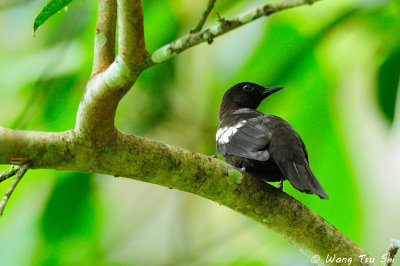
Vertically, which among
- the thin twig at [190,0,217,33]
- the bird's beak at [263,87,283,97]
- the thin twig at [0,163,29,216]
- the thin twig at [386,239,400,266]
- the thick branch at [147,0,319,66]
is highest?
the bird's beak at [263,87,283,97]

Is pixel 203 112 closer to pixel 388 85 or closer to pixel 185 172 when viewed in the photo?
pixel 388 85

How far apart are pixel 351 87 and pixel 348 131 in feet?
2.57

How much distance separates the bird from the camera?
321 centimetres

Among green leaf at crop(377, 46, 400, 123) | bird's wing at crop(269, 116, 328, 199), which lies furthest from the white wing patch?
green leaf at crop(377, 46, 400, 123)

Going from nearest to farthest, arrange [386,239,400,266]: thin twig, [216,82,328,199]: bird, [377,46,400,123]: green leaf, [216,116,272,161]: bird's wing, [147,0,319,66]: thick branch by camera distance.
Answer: [147,0,319,66]: thick branch → [386,239,400,266]: thin twig → [377,46,400,123]: green leaf → [216,82,328,199]: bird → [216,116,272,161]: bird's wing

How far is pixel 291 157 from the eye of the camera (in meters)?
3.35

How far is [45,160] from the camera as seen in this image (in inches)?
84.4

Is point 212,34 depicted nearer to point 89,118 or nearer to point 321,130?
point 89,118

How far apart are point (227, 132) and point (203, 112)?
874 mm

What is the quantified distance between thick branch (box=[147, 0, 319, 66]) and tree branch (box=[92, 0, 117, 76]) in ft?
1.24

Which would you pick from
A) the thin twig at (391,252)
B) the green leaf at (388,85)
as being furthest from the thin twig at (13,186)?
the green leaf at (388,85)

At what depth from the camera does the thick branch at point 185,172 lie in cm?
214

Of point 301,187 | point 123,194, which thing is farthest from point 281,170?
point 123,194

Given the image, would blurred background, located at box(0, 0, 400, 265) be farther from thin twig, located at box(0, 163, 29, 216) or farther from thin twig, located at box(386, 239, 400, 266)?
thin twig, located at box(0, 163, 29, 216)
